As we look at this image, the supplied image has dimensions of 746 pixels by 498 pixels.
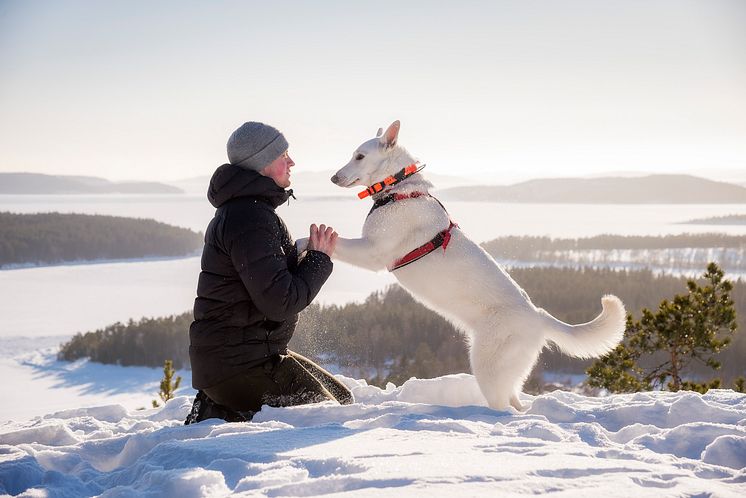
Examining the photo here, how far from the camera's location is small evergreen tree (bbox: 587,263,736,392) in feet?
32.4

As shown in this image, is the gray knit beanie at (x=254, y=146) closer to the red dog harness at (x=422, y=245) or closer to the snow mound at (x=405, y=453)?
the red dog harness at (x=422, y=245)

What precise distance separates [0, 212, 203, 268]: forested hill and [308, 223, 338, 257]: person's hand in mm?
131581

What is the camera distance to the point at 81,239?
12181 cm

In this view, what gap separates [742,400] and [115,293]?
119 meters

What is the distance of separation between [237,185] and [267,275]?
71 cm

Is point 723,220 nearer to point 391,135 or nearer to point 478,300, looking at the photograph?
point 391,135

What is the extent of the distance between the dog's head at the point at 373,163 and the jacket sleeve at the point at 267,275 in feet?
6.38

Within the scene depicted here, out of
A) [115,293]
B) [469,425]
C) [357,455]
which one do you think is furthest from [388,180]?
[115,293]

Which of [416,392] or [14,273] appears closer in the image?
[416,392]

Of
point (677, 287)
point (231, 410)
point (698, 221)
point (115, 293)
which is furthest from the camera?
point (698, 221)

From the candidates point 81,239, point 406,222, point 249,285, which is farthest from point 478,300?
point 81,239

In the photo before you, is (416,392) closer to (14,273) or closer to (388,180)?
(388,180)

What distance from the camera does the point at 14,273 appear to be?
114375mm

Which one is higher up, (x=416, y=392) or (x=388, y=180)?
(x=388, y=180)
